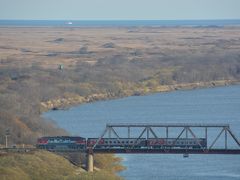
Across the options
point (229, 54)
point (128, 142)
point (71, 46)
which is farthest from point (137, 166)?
point (71, 46)

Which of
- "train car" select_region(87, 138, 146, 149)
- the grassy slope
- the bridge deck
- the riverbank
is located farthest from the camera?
the riverbank

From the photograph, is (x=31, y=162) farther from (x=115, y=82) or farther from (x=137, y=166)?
(x=115, y=82)

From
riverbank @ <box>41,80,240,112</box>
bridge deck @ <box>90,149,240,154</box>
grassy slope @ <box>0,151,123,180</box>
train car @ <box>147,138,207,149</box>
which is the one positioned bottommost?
grassy slope @ <box>0,151,123,180</box>

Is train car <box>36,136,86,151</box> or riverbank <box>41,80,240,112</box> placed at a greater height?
riverbank <box>41,80,240,112</box>

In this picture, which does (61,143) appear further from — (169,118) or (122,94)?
(122,94)

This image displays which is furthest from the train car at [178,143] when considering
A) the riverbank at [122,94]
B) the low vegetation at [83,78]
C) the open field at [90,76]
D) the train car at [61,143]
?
the riverbank at [122,94]

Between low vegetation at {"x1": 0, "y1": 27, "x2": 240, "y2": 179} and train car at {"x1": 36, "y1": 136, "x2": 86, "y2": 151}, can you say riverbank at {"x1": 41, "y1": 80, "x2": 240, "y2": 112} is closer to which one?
low vegetation at {"x1": 0, "y1": 27, "x2": 240, "y2": 179}

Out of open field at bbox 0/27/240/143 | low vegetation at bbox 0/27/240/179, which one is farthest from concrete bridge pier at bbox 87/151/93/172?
open field at bbox 0/27/240/143
